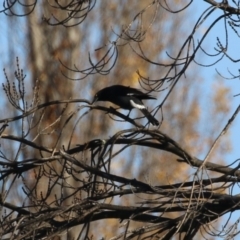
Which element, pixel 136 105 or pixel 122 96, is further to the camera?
pixel 122 96

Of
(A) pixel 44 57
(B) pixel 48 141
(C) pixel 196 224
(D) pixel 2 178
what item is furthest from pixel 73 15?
(A) pixel 44 57

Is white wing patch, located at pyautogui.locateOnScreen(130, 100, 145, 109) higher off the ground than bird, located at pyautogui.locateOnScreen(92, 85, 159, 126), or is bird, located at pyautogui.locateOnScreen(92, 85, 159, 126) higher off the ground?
bird, located at pyautogui.locateOnScreen(92, 85, 159, 126)

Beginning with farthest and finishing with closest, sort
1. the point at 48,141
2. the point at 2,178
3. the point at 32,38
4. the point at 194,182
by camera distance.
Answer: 1. the point at 32,38
2. the point at 48,141
3. the point at 2,178
4. the point at 194,182

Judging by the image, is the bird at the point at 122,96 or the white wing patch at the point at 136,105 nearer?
the white wing patch at the point at 136,105

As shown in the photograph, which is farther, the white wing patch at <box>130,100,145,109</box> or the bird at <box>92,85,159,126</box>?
the bird at <box>92,85,159,126</box>

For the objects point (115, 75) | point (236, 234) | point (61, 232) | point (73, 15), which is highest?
point (115, 75)

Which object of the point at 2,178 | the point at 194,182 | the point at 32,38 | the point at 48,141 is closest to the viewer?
the point at 194,182

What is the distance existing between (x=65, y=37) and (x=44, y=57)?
371 mm

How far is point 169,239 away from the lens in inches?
218

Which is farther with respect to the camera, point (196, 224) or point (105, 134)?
point (105, 134)

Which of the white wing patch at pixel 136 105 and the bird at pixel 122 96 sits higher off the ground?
the bird at pixel 122 96

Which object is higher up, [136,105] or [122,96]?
[122,96]

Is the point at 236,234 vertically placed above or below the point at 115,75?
below

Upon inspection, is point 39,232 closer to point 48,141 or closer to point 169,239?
point 169,239
